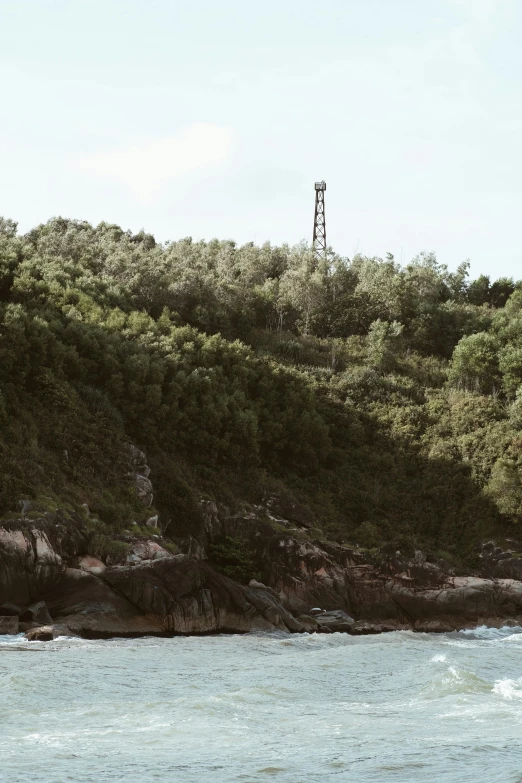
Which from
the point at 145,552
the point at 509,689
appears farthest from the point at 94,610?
the point at 509,689

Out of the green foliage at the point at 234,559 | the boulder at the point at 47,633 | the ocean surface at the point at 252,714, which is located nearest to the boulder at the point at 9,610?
the boulder at the point at 47,633

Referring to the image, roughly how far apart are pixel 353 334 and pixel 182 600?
51.6m

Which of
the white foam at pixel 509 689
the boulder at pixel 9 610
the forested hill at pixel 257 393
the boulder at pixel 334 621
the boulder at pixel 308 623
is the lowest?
the boulder at pixel 334 621

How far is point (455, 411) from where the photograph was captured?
245ft

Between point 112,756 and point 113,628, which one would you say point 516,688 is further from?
point 113,628

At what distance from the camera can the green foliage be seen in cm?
4988

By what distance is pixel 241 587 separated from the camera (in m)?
45.9

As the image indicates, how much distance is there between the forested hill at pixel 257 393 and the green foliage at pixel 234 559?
87.6 inches

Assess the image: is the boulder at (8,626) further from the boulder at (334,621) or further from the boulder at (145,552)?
the boulder at (334,621)

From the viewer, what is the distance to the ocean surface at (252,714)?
736 inches

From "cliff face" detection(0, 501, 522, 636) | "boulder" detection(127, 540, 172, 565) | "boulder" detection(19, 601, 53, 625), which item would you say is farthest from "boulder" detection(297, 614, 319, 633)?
"boulder" detection(19, 601, 53, 625)

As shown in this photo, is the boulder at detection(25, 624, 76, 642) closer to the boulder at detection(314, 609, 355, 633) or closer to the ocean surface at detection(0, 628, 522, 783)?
the ocean surface at detection(0, 628, 522, 783)

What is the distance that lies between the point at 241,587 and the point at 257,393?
2541 centimetres

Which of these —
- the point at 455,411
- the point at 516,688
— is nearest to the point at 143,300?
the point at 455,411
